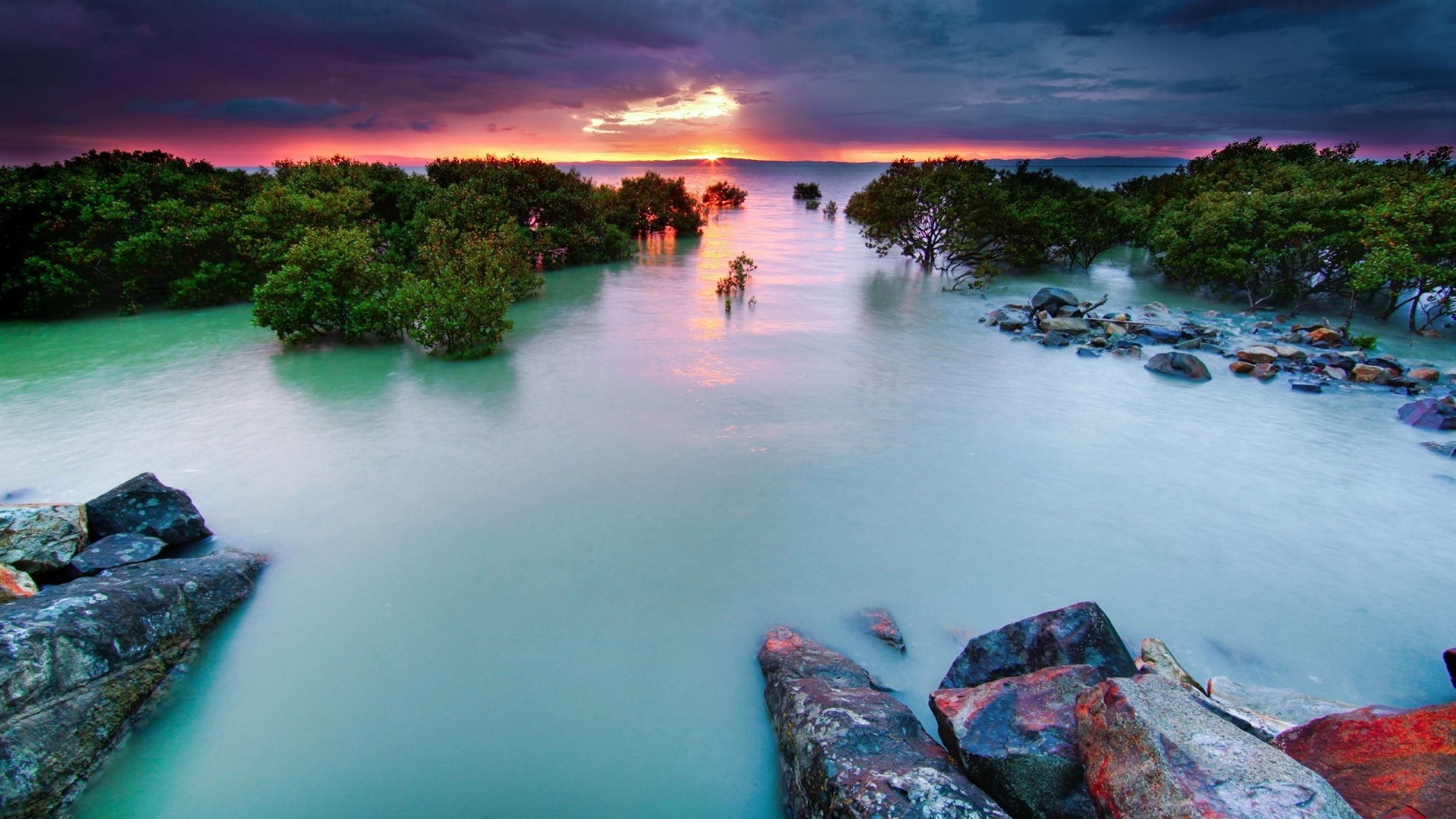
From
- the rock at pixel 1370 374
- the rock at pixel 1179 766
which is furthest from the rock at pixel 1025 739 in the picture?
the rock at pixel 1370 374

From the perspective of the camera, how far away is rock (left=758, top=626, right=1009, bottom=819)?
3906mm

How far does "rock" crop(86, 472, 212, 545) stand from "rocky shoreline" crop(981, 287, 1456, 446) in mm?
21008

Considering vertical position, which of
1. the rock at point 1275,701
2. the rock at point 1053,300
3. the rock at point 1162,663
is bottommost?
the rock at point 1275,701

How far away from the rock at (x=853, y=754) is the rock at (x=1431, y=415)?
51.3 feet

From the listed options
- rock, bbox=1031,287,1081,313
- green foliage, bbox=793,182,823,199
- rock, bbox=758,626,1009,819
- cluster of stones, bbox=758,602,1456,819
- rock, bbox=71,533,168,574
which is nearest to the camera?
cluster of stones, bbox=758,602,1456,819

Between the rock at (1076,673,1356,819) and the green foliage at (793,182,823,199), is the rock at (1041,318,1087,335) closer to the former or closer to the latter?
the rock at (1076,673,1356,819)

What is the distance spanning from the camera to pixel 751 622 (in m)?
7.20

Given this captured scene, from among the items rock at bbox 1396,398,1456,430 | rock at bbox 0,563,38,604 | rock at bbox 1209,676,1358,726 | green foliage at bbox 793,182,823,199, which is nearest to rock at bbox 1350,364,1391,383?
rock at bbox 1396,398,1456,430

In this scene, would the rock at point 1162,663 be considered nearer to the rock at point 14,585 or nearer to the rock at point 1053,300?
the rock at point 14,585

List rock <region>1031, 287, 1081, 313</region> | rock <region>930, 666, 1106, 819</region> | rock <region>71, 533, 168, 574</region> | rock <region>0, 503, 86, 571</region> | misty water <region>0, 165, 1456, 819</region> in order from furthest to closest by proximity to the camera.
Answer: rock <region>1031, 287, 1081, 313</region> < rock <region>71, 533, 168, 574</region> < rock <region>0, 503, 86, 571</region> < misty water <region>0, 165, 1456, 819</region> < rock <region>930, 666, 1106, 819</region>

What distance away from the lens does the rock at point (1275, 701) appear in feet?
18.1

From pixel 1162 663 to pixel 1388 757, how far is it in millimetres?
2009

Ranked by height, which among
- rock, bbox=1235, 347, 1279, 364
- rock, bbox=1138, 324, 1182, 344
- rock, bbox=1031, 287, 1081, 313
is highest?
rock, bbox=1031, 287, 1081, 313

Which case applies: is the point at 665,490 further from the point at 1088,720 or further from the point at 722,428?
the point at 1088,720
